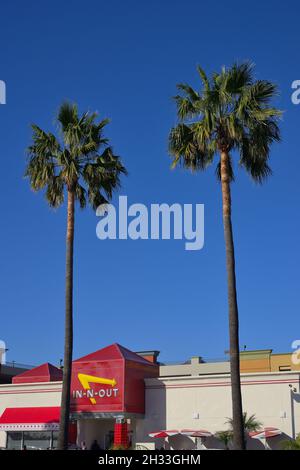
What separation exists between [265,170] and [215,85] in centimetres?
411

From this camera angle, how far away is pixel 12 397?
4062cm

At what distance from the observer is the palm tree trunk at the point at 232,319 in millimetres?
24094

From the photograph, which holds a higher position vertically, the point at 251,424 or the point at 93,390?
the point at 93,390

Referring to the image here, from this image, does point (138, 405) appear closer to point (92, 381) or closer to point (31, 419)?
point (92, 381)

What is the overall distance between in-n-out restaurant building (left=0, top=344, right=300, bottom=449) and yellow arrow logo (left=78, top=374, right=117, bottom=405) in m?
0.02

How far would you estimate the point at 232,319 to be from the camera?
25281 mm

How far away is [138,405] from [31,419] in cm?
655

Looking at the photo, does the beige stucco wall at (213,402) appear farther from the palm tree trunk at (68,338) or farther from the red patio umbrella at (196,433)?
the palm tree trunk at (68,338)

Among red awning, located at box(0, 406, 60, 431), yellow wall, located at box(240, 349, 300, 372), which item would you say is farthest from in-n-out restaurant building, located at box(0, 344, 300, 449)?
yellow wall, located at box(240, 349, 300, 372)

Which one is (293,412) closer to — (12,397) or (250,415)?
(250,415)

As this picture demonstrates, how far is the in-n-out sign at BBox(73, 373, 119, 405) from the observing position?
118 feet

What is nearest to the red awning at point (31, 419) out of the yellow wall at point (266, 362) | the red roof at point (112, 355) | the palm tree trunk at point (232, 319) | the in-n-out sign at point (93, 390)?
the in-n-out sign at point (93, 390)

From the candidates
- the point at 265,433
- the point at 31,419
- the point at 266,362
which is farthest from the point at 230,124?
the point at 266,362

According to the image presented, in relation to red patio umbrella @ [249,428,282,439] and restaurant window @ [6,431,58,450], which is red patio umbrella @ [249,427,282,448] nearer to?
red patio umbrella @ [249,428,282,439]
